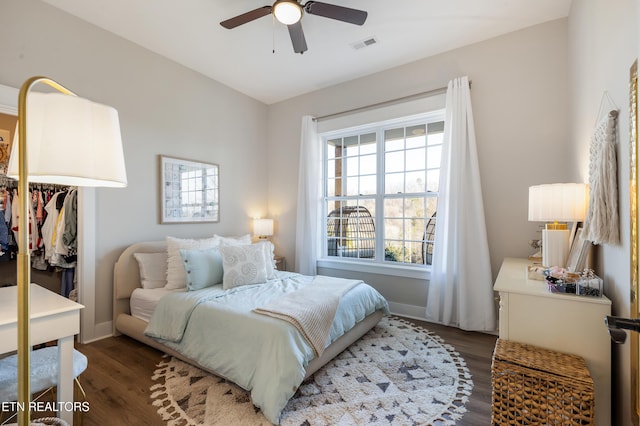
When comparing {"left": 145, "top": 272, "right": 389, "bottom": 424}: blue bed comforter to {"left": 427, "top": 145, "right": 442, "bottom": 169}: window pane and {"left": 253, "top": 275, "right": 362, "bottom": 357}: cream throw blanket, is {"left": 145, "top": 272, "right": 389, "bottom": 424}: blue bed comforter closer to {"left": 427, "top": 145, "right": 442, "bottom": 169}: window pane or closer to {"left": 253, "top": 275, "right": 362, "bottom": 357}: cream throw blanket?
{"left": 253, "top": 275, "right": 362, "bottom": 357}: cream throw blanket

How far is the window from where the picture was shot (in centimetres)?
352

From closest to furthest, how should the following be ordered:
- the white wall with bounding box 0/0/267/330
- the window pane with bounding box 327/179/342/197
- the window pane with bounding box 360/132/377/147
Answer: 1. the white wall with bounding box 0/0/267/330
2. the window pane with bounding box 360/132/377/147
3. the window pane with bounding box 327/179/342/197

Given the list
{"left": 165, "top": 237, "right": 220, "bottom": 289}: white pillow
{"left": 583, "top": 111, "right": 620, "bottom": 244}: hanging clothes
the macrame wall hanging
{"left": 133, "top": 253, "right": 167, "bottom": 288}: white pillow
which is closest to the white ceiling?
the macrame wall hanging

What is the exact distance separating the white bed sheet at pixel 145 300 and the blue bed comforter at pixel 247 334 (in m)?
0.19

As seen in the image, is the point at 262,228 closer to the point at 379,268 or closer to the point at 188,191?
the point at 188,191

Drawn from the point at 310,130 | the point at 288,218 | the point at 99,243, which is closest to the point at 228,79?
the point at 310,130

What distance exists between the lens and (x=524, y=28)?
9.42ft

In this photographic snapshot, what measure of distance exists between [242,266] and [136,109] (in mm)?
2023

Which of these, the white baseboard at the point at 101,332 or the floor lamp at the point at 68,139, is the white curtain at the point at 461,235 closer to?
the floor lamp at the point at 68,139

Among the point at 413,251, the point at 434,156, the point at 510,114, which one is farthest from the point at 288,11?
the point at 413,251

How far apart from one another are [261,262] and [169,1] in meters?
2.43

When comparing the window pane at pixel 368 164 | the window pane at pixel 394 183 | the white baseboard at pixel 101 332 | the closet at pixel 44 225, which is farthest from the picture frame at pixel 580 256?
the closet at pixel 44 225

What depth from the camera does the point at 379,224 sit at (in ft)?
12.6

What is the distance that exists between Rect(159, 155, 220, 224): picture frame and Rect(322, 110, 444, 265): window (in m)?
1.56
